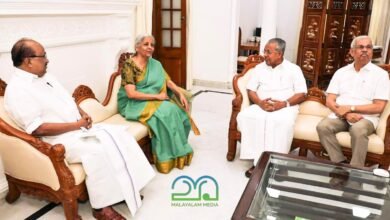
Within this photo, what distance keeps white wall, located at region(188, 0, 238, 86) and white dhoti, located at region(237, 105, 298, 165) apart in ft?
8.83

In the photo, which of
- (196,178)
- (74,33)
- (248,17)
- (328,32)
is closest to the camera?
(196,178)

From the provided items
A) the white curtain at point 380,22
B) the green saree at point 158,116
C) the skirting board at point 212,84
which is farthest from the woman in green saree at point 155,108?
the white curtain at point 380,22

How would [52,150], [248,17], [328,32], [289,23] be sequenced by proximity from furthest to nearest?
[248,17] < [289,23] < [328,32] < [52,150]

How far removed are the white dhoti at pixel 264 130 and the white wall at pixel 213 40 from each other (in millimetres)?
2691

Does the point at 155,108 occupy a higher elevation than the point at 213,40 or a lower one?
lower

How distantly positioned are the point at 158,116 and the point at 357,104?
158 cm

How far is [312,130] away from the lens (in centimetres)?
262

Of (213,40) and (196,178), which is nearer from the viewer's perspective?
(196,178)

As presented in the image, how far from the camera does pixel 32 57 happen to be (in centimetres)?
199

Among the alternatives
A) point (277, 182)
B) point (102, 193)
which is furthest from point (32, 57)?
point (277, 182)

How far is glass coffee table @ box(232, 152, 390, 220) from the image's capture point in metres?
1.76

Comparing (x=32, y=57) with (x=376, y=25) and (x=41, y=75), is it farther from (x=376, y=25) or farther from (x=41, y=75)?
(x=376, y=25)

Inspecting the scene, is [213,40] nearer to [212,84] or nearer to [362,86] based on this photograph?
[212,84]

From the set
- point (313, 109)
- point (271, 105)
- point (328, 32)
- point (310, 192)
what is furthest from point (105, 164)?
point (328, 32)
